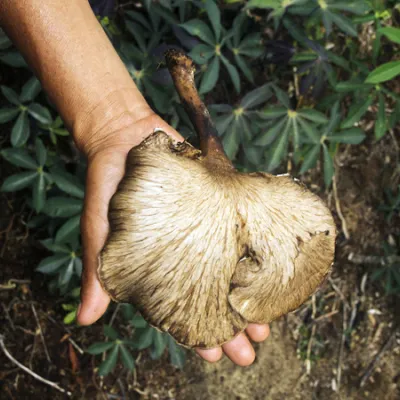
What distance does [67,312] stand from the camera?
2.75 m

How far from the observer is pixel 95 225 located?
5.13 feet

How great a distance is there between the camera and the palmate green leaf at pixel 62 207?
6.96ft

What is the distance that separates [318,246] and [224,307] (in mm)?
437

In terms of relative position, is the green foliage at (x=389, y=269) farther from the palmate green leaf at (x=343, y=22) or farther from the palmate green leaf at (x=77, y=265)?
the palmate green leaf at (x=77, y=265)

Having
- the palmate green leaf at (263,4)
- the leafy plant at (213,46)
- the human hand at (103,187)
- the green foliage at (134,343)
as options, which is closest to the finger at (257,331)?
the human hand at (103,187)

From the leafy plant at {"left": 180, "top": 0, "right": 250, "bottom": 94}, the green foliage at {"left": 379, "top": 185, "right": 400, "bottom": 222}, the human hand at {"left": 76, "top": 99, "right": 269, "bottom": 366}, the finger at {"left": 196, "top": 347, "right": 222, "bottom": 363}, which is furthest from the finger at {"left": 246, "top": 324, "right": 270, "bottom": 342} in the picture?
the green foliage at {"left": 379, "top": 185, "right": 400, "bottom": 222}

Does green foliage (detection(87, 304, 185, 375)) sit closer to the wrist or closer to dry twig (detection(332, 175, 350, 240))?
the wrist

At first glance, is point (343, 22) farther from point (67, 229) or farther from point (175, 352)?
point (175, 352)

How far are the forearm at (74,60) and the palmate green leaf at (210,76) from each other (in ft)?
1.04

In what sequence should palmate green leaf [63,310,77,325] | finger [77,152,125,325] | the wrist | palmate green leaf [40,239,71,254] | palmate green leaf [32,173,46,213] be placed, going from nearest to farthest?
finger [77,152,125,325] → the wrist → palmate green leaf [32,173,46,213] → palmate green leaf [40,239,71,254] → palmate green leaf [63,310,77,325]

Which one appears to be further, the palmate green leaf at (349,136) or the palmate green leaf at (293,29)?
the palmate green leaf at (349,136)

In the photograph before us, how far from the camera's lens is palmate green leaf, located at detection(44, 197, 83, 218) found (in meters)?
2.12

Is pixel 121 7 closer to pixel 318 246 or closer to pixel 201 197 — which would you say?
pixel 201 197

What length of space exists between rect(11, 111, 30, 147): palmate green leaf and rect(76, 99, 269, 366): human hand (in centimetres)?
41
